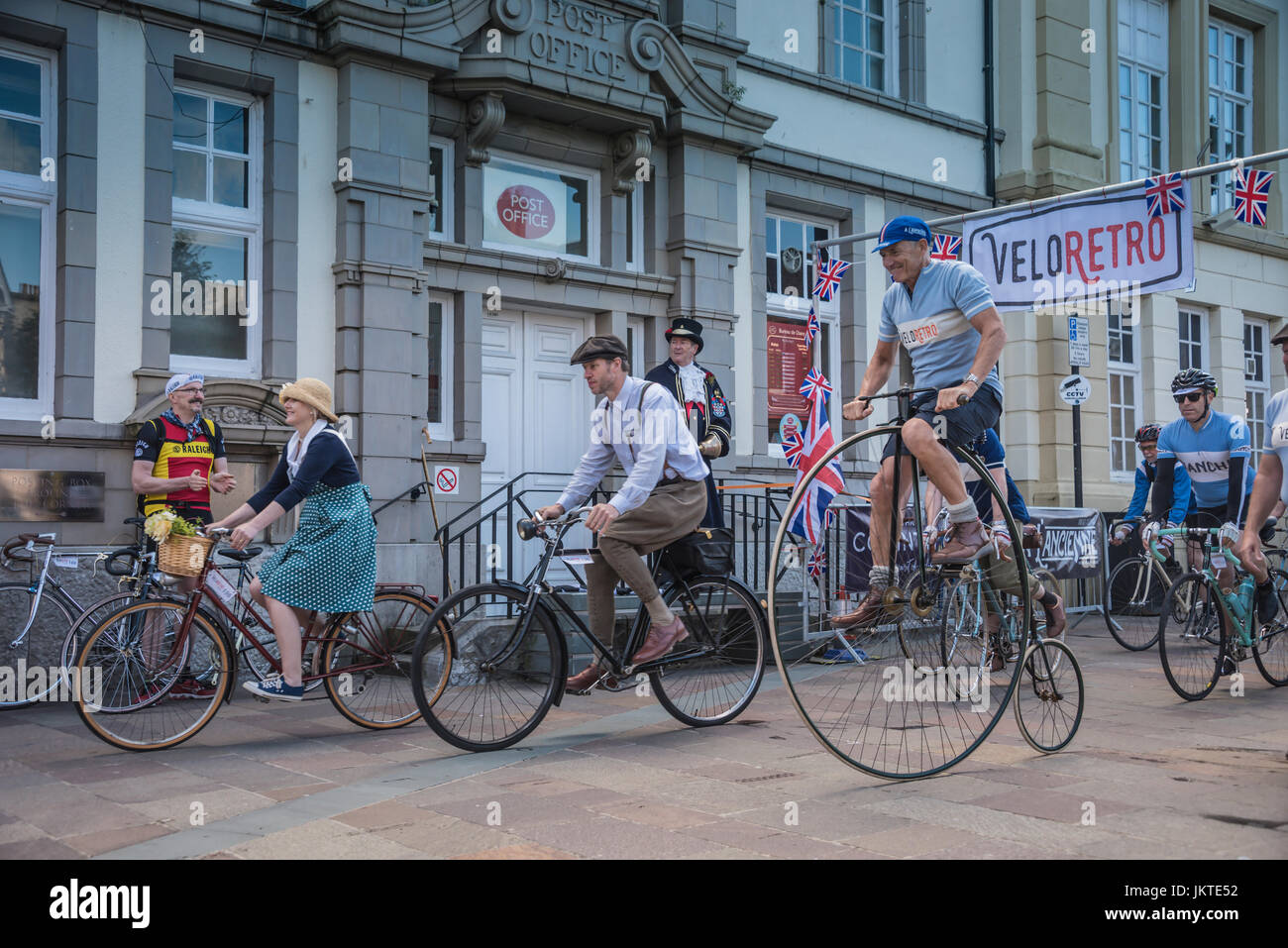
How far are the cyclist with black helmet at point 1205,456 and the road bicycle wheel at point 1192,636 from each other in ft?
3.74

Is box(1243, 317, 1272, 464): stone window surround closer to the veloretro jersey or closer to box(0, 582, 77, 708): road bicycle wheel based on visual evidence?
the veloretro jersey

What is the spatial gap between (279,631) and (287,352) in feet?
12.9

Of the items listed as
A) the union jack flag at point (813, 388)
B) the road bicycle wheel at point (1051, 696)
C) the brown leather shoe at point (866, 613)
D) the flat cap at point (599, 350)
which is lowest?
the road bicycle wheel at point (1051, 696)

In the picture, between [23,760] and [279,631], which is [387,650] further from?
[23,760]

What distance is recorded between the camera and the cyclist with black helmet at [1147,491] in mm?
9891

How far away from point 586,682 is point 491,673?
55cm

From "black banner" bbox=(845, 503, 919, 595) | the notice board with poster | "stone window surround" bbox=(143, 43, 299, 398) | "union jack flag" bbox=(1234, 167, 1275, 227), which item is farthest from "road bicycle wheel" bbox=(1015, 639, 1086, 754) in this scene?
the notice board with poster

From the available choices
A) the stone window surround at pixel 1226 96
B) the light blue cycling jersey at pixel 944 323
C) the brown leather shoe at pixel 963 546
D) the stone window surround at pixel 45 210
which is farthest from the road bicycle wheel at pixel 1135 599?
the stone window surround at pixel 1226 96

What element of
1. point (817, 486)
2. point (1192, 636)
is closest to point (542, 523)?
point (817, 486)

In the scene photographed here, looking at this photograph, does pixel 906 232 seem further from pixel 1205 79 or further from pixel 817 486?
pixel 1205 79

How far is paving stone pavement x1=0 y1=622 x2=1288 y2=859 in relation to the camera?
167 inches

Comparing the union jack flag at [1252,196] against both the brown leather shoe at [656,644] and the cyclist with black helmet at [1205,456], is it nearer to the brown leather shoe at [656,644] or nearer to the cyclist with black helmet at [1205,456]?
the cyclist with black helmet at [1205,456]

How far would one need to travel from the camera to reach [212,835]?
4.53 metres

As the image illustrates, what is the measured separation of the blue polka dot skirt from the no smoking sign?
12.1 feet
